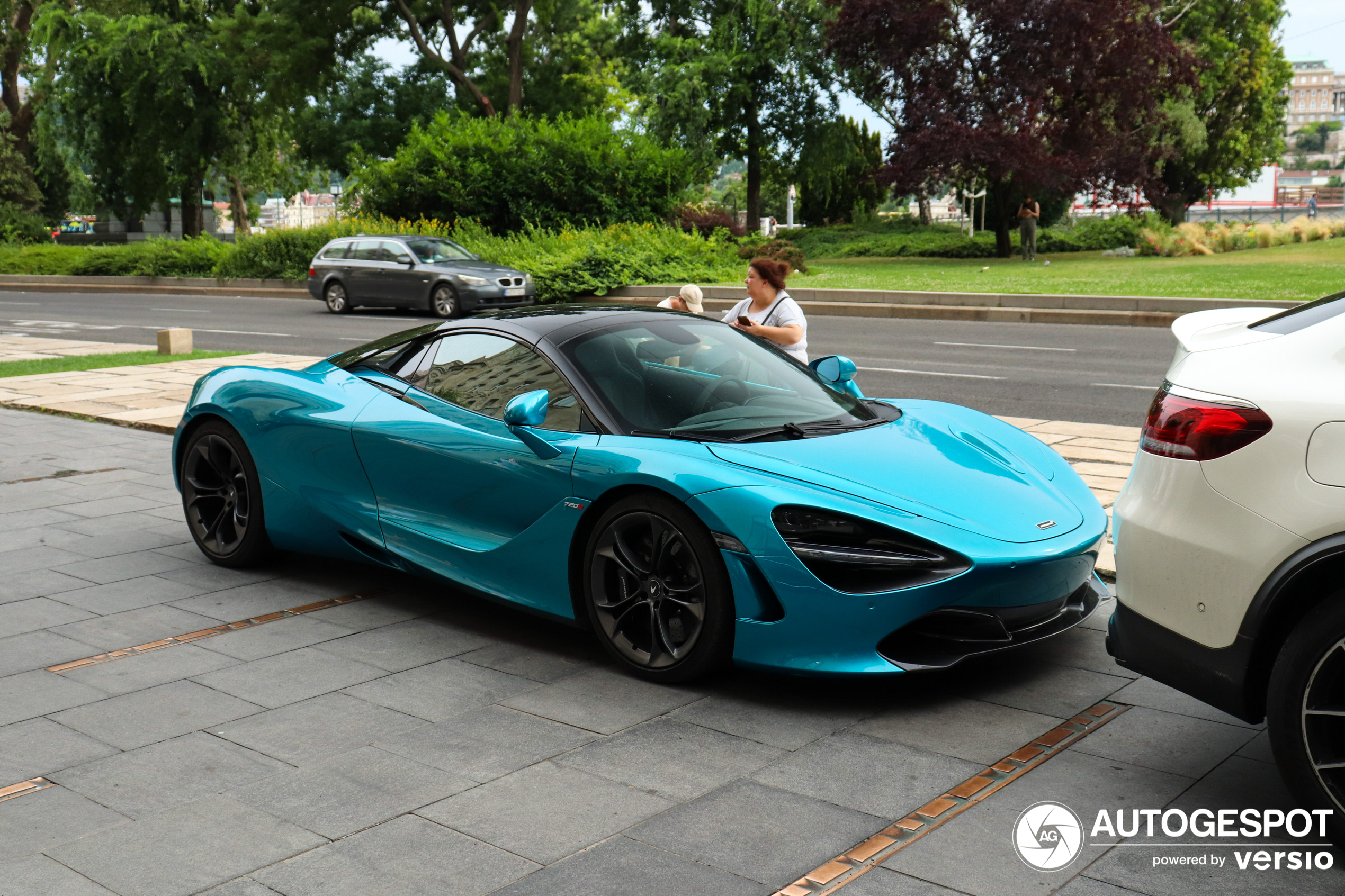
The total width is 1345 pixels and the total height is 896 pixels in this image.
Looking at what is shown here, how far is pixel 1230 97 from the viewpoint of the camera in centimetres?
5234

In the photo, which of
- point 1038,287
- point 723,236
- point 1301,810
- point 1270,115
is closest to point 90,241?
point 723,236

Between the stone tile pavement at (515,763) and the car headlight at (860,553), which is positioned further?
the car headlight at (860,553)

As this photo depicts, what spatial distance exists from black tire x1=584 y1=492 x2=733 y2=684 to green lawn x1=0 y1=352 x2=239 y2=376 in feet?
37.4

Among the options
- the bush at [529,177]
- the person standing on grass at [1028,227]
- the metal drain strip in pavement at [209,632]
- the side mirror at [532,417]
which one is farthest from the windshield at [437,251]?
the side mirror at [532,417]

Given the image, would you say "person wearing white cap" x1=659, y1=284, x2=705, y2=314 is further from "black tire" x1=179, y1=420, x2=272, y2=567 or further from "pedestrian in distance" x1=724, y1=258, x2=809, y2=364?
"black tire" x1=179, y1=420, x2=272, y2=567

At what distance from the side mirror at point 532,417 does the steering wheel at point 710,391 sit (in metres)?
0.53

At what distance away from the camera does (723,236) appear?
102ft

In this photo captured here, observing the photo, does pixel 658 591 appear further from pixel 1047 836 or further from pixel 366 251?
pixel 366 251

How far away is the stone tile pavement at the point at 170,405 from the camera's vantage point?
24.1ft

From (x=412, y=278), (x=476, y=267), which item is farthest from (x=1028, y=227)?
(x=412, y=278)

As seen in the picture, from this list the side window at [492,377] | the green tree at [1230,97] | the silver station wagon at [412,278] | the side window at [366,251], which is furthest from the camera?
the green tree at [1230,97]

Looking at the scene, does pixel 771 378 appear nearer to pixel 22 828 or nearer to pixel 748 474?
pixel 748 474

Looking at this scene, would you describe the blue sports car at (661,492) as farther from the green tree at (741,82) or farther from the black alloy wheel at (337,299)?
the green tree at (741,82)

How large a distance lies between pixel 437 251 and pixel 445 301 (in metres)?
2.02
